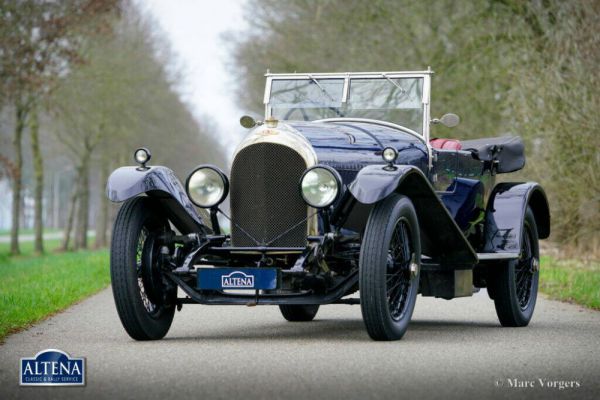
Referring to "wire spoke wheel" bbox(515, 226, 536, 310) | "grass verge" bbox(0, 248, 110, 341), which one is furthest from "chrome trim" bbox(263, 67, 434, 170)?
"grass verge" bbox(0, 248, 110, 341)

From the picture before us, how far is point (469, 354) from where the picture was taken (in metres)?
7.56

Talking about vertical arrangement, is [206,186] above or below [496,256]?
above

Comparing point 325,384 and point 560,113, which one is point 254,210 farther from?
point 560,113

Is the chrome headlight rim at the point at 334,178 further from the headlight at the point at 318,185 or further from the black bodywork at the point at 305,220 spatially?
the black bodywork at the point at 305,220

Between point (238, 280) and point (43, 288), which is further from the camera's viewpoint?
point (43, 288)

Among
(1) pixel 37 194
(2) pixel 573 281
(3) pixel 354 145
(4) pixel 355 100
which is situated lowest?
(2) pixel 573 281

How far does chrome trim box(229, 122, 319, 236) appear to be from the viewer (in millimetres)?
8625

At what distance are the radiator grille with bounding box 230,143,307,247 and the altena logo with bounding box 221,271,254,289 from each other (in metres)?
0.62

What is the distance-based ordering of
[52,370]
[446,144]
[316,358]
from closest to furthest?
[52,370], [316,358], [446,144]

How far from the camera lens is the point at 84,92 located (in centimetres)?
3197

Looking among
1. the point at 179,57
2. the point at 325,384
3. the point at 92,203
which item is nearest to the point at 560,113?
the point at 325,384

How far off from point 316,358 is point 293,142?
1.98 m

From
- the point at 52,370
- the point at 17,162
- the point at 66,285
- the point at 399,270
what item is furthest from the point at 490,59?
the point at 52,370

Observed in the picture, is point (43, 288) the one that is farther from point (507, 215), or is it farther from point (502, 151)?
point (507, 215)
